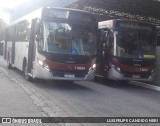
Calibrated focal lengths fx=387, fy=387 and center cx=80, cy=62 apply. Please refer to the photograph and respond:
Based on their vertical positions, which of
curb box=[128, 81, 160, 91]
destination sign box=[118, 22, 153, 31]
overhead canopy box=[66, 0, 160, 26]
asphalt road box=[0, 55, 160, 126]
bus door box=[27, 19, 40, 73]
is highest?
overhead canopy box=[66, 0, 160, 26]

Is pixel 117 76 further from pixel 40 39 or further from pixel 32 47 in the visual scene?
pixel 40 39

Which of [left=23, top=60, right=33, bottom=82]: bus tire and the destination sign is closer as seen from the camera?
[left=23, top=60, right=33, bottom=82]: bus tire

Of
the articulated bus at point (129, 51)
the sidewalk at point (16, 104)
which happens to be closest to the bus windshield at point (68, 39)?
the articulated bus at point (129, 51)

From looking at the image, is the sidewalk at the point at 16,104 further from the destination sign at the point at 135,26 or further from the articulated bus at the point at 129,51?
the destination sign at the point at 135,26

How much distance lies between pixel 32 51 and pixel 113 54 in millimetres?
3650

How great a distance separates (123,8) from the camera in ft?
96.6

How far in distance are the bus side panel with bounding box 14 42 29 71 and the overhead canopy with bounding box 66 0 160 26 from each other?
23.5 ft

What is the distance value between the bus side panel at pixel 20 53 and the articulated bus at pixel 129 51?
373 centimetres

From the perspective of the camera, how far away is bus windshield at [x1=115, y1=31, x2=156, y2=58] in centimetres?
1727

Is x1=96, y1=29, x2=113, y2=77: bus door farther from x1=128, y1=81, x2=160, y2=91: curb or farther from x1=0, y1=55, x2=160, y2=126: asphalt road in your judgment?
x1=0, y1=55, x2=160, y2=126: asphalt road

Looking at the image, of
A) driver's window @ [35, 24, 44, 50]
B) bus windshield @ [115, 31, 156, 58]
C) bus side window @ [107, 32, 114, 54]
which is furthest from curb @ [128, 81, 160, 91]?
driver's window @ [35, 24, 44, 50]

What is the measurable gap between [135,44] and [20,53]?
586 centimetres

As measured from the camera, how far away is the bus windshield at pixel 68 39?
1483 centimetres

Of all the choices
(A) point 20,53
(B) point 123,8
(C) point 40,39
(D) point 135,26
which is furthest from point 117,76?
(B) point 123,8
